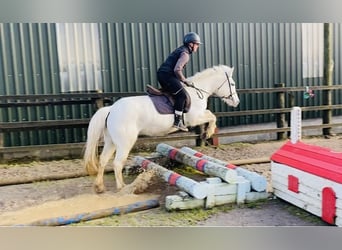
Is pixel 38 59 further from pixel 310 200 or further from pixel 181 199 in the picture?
pixel 310 200

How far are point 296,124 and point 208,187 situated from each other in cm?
54

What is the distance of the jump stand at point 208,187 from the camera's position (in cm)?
208

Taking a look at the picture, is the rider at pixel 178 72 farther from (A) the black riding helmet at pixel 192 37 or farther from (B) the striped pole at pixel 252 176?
(B) the striped pole at pixel 252 176

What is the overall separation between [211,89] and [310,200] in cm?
76

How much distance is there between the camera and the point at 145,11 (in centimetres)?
206

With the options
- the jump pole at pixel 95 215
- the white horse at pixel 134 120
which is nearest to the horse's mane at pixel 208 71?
the white horse at pixel 134 120

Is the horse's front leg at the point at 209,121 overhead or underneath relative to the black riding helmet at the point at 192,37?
underneath

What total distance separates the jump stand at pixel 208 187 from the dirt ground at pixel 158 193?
0.12ft

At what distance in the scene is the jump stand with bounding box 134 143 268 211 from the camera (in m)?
2.08

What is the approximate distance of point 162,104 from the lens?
2268 mm

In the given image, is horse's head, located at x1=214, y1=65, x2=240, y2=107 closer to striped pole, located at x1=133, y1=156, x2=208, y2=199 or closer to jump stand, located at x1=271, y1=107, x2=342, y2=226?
jump stand, located at x1=271, y1=107, x2=342, y2=226

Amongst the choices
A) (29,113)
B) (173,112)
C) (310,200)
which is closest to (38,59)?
(29,113)

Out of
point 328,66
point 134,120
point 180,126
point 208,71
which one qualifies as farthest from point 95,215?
point 328,66

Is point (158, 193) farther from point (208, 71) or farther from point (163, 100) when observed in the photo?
point (208, 71)
